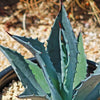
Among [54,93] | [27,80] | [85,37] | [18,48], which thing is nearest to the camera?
[54,93]

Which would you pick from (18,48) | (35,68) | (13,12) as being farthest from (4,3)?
(35,68)

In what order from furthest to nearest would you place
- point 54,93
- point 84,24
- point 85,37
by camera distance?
point 84,24 → point 85,37 → point 54,93

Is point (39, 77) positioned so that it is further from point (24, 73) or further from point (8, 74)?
point (8, 74)

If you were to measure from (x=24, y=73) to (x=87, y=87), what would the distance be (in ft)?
0.99

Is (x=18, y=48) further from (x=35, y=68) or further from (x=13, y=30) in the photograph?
(x=35, y=68)

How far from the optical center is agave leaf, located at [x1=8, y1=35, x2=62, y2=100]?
3.02 feet

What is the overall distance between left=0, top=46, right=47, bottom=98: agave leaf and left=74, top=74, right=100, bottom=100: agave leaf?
6.6 inches

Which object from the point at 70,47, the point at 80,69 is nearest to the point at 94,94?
the point at 80,69

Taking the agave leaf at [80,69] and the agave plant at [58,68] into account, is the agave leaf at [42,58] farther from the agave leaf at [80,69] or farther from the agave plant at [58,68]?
the agave leaf at [80,69]

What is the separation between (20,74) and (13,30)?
1373 millimetres

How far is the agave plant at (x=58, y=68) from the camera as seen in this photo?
0.98 meters

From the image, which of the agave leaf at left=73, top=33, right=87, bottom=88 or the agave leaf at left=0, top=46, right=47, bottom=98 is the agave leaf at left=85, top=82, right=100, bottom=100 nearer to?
Result: the agave leaf at left=73, top=33, right=87, bottom=88

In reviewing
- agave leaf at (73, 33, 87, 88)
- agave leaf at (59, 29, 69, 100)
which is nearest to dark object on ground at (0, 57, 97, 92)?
agave leaf at (73, 33, 87, 88)

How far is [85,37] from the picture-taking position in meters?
2.36
